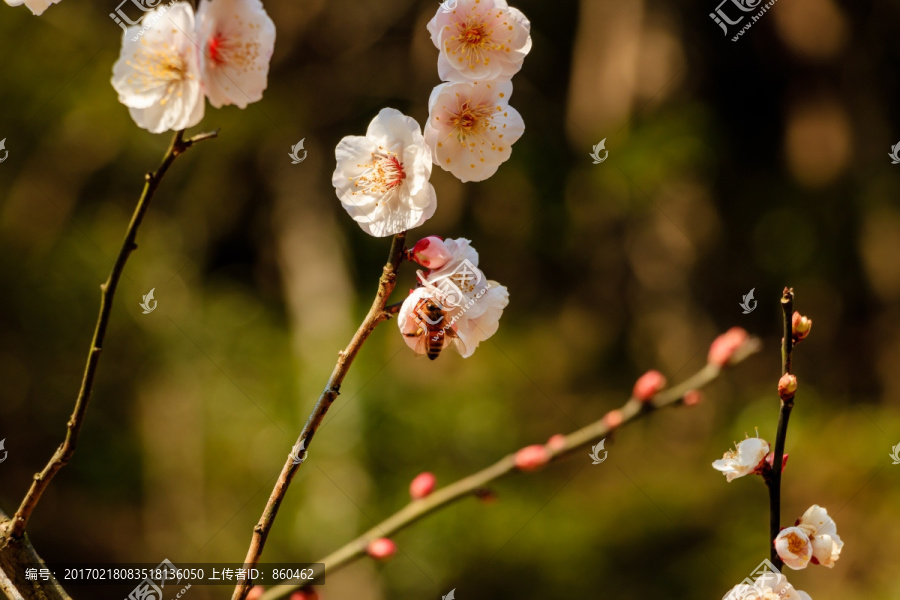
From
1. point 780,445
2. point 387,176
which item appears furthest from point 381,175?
point 780,445

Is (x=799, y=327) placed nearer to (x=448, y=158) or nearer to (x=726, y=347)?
(x=726, y=347)

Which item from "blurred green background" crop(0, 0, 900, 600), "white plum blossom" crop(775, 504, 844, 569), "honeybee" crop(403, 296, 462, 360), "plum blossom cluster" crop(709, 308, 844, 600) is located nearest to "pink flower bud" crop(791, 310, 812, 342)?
"plum blossom cluster" crop(709, 308, 844, 600)

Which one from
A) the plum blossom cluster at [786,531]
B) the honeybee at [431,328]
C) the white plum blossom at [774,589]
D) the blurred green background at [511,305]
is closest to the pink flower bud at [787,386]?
the plum blossom cluster at [786,531]

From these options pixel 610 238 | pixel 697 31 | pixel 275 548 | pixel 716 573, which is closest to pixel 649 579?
pixel 716 573

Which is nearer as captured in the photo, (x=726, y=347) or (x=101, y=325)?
(x=101, y=325)

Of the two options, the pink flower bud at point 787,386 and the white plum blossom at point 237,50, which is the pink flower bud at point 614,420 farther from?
the white plum blossom at point 237,50
